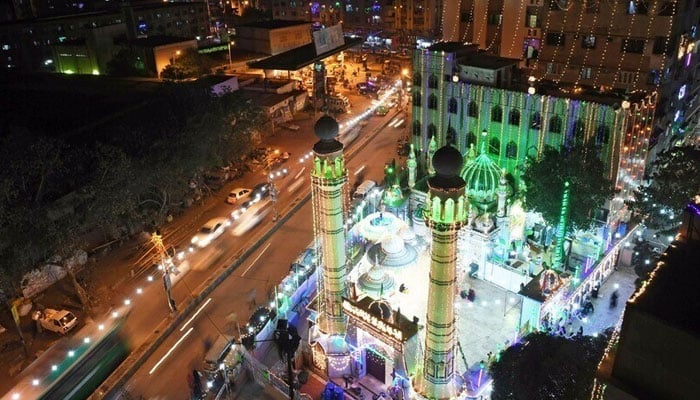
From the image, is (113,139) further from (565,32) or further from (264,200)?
(565,32)

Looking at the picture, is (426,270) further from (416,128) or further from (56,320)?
(56,320)

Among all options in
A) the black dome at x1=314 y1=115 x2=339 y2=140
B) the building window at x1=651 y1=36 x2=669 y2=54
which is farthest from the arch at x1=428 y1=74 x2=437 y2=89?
the black dome at x1=314 y1=115 x2=339 y2=140

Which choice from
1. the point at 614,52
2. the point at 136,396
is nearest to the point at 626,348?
the point at 136,396

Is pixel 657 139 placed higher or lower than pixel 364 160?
higher

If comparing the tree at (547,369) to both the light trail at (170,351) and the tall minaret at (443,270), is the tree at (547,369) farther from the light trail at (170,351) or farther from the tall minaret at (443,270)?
the light trail at (170,351)

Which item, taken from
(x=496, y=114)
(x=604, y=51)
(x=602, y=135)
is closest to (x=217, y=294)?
(x=496, y=114)

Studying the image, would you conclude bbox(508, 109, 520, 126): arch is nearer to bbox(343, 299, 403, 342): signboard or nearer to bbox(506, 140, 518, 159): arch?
bbox(506, 140, 518, 159): arch
